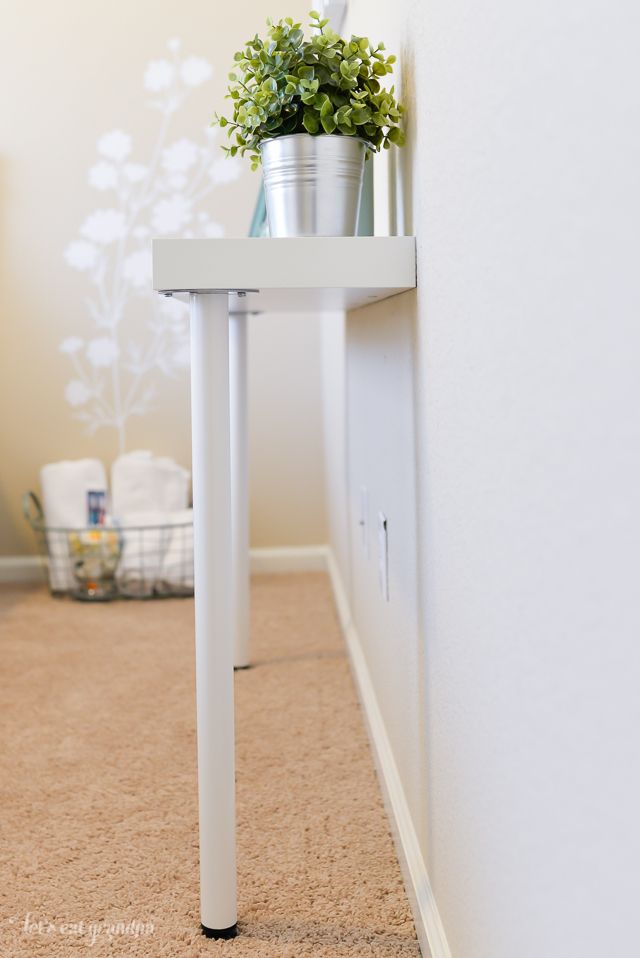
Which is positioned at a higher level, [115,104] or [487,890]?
[115,104]

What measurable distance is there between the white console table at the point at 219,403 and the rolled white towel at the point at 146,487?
5.56ft

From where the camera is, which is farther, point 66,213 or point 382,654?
point 66,213

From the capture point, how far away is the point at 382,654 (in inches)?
59.9

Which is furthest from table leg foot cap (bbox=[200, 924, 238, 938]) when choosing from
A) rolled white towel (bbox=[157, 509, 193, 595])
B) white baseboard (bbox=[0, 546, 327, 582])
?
white baseboard (bbox=[0, 546, 327, 582])

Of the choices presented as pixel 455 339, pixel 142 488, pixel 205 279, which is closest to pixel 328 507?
pixel 142 488

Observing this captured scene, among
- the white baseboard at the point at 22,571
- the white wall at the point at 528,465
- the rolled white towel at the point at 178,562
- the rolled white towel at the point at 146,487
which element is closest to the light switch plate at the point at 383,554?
the white wall at the point at 528,465

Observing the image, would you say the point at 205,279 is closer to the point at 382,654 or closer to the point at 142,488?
the point at 382,654

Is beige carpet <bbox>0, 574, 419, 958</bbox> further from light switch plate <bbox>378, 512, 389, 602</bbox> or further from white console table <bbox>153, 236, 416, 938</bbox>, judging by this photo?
light switch plate <bbox>378, 512, 389, 602</bbox>

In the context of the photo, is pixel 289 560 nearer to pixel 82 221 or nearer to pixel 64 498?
pixel 64 498

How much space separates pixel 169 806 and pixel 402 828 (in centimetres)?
34

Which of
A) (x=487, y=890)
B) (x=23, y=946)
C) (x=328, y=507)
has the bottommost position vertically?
(x=23, y=946)

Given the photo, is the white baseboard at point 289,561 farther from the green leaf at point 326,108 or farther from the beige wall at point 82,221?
the green leaf at point 326,108

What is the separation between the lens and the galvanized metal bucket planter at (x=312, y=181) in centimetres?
111

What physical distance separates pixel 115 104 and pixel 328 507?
1.22 m
